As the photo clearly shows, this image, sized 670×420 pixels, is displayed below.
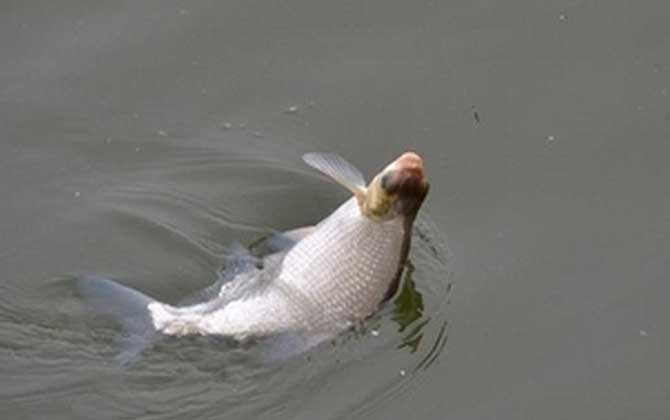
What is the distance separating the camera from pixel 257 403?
5254 mm

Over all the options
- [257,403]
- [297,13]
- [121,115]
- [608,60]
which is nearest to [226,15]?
[297,13]

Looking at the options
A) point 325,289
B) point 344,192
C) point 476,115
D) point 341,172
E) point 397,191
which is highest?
point 476,115

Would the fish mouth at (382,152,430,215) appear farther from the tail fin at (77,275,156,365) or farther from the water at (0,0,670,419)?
the tail fin at (77,275,156,365)

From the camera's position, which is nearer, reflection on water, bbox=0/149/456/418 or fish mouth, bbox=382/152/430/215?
fish mouth, bbox=382/152/430/215

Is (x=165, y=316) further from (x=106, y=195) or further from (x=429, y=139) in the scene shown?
(x=429, y=139)

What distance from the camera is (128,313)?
537cm

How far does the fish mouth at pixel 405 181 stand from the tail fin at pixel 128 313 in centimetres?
93

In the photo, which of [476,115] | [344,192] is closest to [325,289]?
[344,192]

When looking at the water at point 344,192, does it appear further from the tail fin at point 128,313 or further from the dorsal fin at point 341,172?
the dorsal fin at point 341,172

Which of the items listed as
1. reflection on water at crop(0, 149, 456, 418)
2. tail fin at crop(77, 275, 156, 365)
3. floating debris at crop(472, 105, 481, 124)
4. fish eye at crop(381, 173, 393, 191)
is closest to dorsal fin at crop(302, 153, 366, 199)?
fish eye at crop(381, 173, 393, 191)

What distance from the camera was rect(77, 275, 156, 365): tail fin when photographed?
5328 millimetres

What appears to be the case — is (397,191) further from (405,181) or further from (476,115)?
(476,115)

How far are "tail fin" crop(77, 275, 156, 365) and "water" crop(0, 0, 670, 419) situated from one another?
5 cm

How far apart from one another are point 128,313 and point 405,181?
1068 mm
